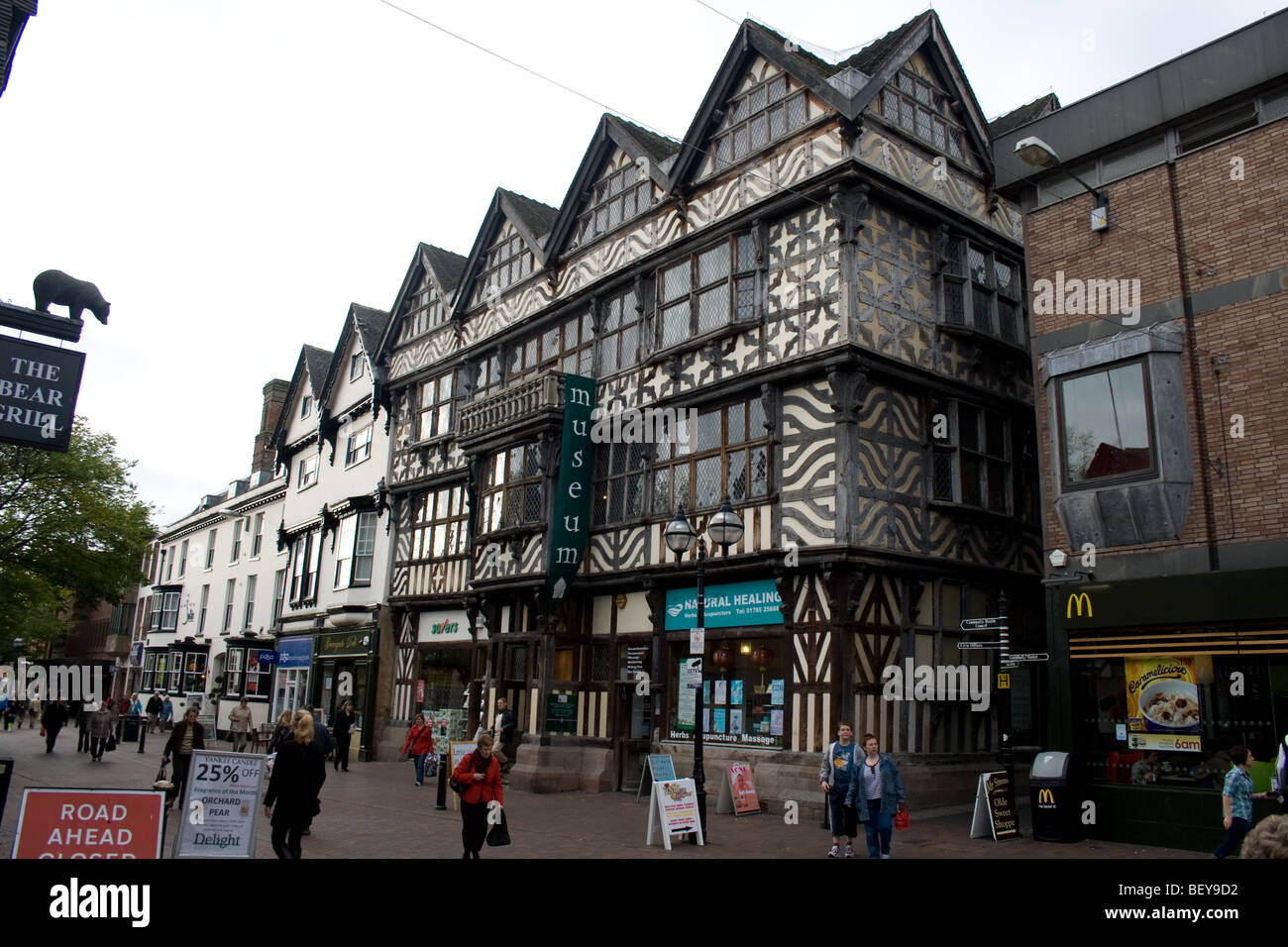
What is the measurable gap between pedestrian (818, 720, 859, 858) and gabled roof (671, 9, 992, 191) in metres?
12.2

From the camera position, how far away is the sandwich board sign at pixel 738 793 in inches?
642

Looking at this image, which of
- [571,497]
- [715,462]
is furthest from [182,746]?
[715,462]

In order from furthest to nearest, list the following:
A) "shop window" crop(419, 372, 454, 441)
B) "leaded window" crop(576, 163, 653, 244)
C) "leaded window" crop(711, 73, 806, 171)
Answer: "shop window" crop(419, 372, 454, 441), "leaded window" crop(576, 163, 653, 244), "leaded window" crop(711, 73, 806, 171)

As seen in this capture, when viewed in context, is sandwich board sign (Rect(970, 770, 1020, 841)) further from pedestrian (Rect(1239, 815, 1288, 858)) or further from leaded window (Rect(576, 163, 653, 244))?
leaded window (Rect(576, 163, 653, 244))

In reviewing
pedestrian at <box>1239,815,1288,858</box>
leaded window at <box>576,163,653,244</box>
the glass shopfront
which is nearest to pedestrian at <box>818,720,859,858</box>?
the glass shopfront

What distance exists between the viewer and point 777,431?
1809 cm

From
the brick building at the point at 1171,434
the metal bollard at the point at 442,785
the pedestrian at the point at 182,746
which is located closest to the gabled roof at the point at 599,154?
the brick building at the point at 1171,434

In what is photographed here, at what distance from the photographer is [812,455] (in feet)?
57.3

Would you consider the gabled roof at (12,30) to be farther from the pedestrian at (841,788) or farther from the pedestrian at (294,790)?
the pedestrian at (841,788)

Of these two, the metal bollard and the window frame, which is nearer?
the window frame

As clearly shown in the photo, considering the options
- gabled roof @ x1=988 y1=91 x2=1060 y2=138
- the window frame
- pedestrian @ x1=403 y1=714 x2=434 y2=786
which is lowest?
pedestrian @ x1=403 y1=714 x2=434 y2=786

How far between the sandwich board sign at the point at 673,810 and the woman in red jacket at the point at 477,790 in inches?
126

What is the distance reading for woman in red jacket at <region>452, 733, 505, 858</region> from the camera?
1022 centimetres
